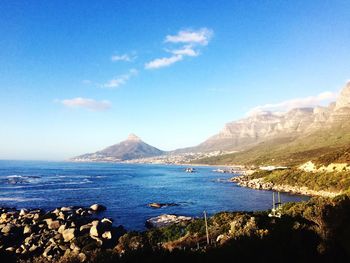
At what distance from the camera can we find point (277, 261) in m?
21.1

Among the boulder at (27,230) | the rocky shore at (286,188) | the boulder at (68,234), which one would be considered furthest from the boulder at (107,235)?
the rocky shore at (286,188)

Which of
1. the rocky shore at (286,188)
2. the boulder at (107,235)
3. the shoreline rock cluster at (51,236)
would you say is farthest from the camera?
the rocky shore at (286,188)

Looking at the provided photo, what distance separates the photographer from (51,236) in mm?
48750

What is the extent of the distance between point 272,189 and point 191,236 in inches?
2989

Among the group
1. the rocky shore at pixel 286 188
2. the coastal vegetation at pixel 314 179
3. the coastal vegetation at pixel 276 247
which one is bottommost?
the rocky shore at pixel 286 188

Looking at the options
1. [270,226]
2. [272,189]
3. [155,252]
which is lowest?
[272,189]

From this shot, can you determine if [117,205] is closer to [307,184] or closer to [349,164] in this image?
[307,184]

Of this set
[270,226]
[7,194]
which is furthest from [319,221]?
[7,194]

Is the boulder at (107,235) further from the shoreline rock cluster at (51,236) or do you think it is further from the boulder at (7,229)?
the boulder at (7,229)

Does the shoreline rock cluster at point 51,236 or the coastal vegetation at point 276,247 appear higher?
the coastal vegetation at point 276,247

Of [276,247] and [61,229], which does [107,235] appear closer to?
[61,229]

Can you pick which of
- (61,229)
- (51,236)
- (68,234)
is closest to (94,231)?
(68,234)

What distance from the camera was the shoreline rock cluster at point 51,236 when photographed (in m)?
41.0

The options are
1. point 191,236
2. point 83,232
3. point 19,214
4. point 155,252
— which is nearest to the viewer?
point 155,252
